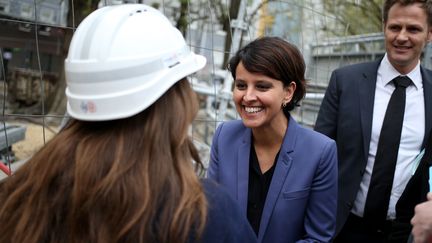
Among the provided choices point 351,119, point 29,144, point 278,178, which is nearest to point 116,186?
point 278,178

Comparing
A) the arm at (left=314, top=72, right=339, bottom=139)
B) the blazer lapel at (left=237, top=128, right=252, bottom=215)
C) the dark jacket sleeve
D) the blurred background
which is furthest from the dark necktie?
the dark jacket sleeve

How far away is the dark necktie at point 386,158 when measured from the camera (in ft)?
7.53

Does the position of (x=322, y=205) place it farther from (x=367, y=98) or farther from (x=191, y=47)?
(x=191, y=47)

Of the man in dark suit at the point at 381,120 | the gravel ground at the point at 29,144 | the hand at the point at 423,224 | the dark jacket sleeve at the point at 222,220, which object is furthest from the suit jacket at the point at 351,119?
the gravel ground at the point at 29,144

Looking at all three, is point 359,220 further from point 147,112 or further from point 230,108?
point 230,108

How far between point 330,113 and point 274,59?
0.71m

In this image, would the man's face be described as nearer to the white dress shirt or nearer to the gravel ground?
the white dress shirt

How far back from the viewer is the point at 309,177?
1.87m

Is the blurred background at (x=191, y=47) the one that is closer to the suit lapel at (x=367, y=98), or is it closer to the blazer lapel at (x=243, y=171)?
the suit lapel at (x=367, y=98)

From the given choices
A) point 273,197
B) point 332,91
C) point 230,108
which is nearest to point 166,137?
point 273,197

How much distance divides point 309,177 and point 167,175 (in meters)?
0.94

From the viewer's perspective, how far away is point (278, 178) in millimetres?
1869

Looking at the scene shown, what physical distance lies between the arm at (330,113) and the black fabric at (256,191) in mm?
606

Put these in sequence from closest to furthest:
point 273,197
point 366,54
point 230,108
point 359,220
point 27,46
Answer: point 273,197 < point 359,220 < point 27,46 < point 366,54 < point 230,108
